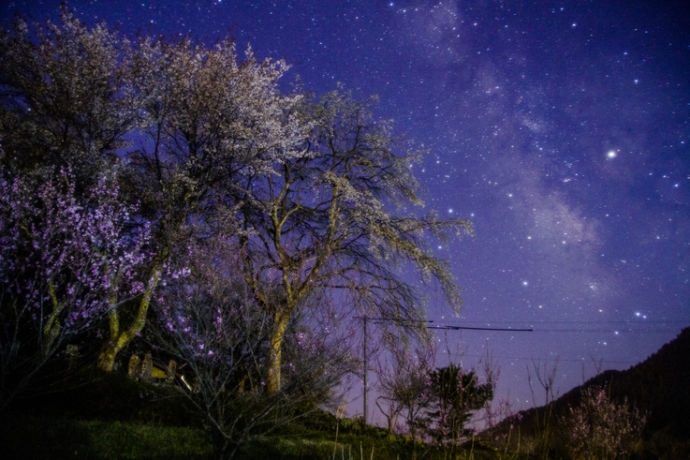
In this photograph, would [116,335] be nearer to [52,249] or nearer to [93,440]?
[52,249]

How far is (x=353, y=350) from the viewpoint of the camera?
716cm

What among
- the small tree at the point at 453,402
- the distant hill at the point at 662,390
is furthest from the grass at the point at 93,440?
the distant hill at the point at 662,390

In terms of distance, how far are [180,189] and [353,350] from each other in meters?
9.07

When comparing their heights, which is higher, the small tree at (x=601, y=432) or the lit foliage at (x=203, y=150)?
the lit foliage at (x=203, y=150)

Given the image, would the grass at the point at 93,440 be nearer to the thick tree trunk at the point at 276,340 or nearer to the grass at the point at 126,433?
the grass at the point at 126,433

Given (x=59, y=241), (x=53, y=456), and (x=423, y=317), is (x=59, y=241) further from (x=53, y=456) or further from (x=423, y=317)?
(x=423, y=317)

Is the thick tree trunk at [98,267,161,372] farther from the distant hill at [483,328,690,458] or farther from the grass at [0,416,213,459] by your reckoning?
the distant hill at [483,328,690,458]

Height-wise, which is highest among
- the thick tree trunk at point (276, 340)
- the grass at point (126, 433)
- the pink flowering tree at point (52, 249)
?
the pink flowering tree at point (52, 249)

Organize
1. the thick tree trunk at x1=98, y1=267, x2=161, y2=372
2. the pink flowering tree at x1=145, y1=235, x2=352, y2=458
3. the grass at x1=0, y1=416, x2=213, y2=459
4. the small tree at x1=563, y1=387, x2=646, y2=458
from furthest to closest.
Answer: the thick tree trunk at x1=98, y1=267, x2=161, y2=372
the grass at x1=0, y1=416, x2=213, y2=459
the pink flowering tree at x1=145, y1=235, x2=352, y2=458
the small tree at x1=563, y1=387, x2=646, y2=458

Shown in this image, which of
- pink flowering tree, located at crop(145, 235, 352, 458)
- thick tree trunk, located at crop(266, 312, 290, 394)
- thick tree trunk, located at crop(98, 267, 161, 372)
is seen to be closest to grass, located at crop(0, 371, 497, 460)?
pink flowering tree, located at crop(145, 235, 352, 458)

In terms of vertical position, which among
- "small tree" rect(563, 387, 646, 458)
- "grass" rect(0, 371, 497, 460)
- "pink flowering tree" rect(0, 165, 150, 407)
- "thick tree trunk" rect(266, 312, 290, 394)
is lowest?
"grass" rect(0, 371, 497, 460)

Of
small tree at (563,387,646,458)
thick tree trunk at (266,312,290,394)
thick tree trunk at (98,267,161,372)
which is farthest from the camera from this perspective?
thick tree trunk at (98,267,161,372)

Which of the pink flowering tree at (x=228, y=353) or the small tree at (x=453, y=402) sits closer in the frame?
the small tree at (x=453, y=402)

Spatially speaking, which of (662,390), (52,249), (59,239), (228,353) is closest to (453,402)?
(228,353)
